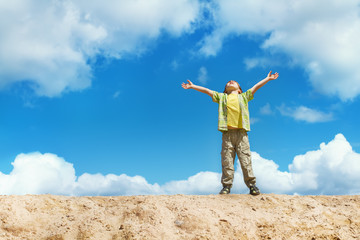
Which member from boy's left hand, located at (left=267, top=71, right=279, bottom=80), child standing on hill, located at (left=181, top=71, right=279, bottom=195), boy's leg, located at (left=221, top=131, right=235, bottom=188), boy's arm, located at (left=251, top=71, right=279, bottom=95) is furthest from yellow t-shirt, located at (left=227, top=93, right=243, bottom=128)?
boy's left hand, located at (left=267, top=71, right=279, bottom=80)

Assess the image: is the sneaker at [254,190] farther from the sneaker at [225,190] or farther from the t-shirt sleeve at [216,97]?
the t-shirt sleeve at [216,97]

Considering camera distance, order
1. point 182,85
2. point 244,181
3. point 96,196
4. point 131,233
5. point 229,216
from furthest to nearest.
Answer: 1. point 182,85
2. point 244,181
3. point 96,196
4. point 229,216
5. point 131,233

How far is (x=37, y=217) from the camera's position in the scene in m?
5.28

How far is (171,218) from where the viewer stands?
5098 millimetres

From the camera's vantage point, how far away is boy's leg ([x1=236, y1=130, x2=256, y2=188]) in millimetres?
7168

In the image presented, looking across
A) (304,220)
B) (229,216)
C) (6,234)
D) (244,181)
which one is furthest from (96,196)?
(304,220)

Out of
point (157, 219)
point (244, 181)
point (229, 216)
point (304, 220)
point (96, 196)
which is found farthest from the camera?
point (244, 181)

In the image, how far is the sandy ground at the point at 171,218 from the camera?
481cm

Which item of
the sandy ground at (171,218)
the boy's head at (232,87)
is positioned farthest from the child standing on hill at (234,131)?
the sandy ground at (171,218)

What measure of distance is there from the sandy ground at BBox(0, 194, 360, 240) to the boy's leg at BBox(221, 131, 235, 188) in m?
0.57

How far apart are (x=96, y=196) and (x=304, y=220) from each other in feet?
12.6

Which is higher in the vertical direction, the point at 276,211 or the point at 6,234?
the point at 276,211

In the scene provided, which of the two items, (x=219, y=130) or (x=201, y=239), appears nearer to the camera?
(x=201, y=239)

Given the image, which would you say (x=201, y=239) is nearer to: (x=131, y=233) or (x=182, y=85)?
(x=131, y=233)
